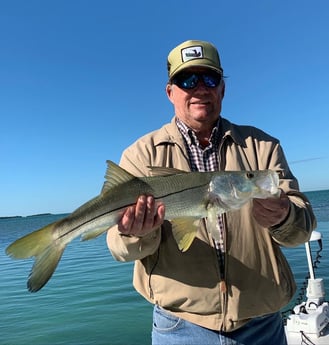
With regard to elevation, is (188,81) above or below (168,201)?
above

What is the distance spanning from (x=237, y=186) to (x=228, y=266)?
67 centimetres

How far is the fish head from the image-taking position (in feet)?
10.2

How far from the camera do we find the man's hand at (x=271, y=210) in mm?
3025

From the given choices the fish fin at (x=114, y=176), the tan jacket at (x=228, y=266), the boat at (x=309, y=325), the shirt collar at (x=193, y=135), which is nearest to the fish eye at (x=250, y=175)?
the tan jacket at (x=228, y=266)

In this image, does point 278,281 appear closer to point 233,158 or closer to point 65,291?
point 233,158

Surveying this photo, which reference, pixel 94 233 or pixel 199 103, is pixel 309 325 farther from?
pixel 94 233

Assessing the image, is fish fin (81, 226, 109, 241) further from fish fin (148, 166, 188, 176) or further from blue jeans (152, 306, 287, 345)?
blue jeans (152, 306, 287, 345)

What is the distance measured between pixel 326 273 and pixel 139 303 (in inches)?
277

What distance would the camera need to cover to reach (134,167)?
3674mm

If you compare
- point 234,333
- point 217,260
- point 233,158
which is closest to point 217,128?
point 233,158

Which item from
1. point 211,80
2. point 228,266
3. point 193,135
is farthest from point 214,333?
point 211,80

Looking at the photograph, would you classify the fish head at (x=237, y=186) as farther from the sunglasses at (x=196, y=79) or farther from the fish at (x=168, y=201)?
the sunglasses at (x=196, y=79)

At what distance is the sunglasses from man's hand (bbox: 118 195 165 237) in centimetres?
121

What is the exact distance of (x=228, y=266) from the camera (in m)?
3.37
